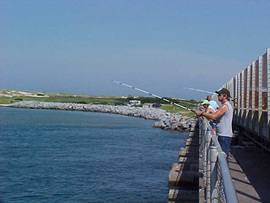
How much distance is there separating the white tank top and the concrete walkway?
3.33ft

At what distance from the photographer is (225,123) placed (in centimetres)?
1084

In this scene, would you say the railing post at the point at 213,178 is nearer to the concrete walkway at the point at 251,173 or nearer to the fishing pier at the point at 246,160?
the fishing pier at the point at 246,160

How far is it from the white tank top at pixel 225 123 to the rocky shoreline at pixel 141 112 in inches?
2491

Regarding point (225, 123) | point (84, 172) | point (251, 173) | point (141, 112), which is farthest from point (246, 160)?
point (141, 112)

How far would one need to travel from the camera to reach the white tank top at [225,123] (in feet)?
35.2

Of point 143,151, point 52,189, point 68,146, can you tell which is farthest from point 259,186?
point 68,146

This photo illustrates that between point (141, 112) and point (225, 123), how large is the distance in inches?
4712

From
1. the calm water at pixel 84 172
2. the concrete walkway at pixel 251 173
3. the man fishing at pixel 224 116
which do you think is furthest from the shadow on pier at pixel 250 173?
the calm water at pixel 84 172

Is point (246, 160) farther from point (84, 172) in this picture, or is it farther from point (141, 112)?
point (141, 112)

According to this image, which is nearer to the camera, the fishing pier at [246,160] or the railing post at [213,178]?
the railing post at [213,178]

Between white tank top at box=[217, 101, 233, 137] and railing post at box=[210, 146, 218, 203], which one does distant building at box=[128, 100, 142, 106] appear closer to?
white tank top at box=[217, 101, 233, 137]

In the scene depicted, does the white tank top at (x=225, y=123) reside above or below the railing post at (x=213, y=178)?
above

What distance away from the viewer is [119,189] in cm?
2655

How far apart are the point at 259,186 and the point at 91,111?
145957mm
